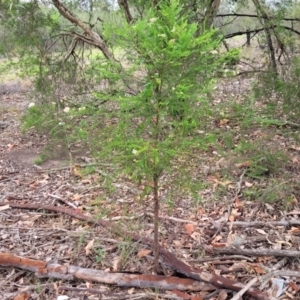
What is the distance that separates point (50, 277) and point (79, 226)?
0.87 metres

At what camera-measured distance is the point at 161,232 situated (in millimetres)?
4125

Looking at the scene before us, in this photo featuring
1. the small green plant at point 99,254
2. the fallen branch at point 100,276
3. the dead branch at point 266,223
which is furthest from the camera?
the dead branch at point 266,223

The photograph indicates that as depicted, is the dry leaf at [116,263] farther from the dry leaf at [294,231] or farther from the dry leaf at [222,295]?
the dry leaf at [294,231]

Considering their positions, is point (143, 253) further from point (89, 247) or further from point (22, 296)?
point (22, 296)

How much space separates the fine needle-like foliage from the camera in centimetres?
252

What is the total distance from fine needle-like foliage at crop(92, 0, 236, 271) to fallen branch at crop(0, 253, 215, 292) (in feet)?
3.09

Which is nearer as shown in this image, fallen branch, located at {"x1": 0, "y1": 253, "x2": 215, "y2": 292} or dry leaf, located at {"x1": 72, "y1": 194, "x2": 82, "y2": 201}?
fallen branch, located at {"x1": 0, "y1": 253, "x2": 215, "y2": 292}

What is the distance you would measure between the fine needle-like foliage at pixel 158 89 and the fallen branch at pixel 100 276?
3.09ft

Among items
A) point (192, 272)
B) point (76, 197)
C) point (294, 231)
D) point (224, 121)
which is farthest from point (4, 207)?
point (224, 121)

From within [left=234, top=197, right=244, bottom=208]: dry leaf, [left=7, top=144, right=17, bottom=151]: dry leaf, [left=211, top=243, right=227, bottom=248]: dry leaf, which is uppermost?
[left=7, top=144, right=17, bottom=151]: dry leaf

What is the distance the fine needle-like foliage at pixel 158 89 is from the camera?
252 cm

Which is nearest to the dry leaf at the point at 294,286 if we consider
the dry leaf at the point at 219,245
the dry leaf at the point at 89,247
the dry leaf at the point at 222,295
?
the dry leaf at the point at 222,295

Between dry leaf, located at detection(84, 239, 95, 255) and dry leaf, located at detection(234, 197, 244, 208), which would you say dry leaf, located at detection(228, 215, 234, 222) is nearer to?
dry leaf, located at detection(234, 197, 244, 208)

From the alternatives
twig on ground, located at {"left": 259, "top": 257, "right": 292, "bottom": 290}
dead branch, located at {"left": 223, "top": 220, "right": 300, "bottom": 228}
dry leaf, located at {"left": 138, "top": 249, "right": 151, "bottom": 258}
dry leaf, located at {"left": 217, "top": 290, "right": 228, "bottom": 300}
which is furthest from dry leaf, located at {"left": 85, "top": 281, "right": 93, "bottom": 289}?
dead branch, located at {"left": 223, "top": 220, "right": 300, "bottom": 228}
